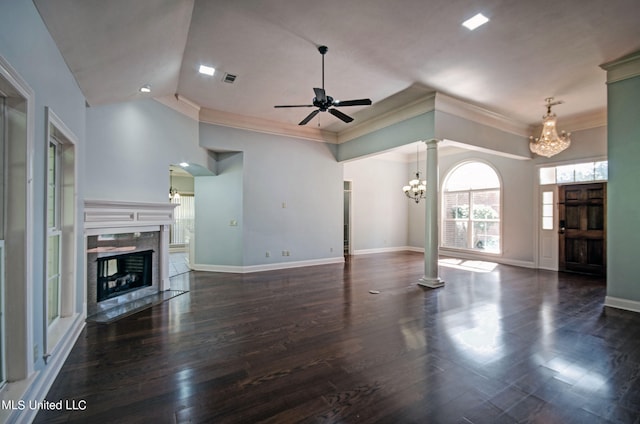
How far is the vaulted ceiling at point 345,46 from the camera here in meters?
2.63

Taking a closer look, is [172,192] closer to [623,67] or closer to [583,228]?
[623,67]

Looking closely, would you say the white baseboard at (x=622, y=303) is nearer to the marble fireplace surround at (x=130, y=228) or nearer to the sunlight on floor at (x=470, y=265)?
the sunlight on floor at (x=470, y=265)

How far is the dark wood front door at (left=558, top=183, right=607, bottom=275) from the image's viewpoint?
19.6 feet

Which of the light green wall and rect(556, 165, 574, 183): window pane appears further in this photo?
rect(556, 165, 574, 183): window pane

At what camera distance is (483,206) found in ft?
26.2

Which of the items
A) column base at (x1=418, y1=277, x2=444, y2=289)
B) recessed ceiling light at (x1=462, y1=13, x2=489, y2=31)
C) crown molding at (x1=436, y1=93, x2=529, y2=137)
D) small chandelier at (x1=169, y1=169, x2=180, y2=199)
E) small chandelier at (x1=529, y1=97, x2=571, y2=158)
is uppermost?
recessed ceiling light at (x1=462, y1=13, x2=489, y2=31)

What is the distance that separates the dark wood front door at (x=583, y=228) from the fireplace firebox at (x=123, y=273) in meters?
8.64

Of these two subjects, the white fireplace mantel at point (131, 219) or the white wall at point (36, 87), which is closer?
the white wall at point (36, 87)

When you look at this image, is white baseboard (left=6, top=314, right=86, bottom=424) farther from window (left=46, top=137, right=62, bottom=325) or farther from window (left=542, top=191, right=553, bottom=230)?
window (left=542, top=191, right=553, bottom=230)

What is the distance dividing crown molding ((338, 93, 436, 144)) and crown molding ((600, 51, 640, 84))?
2266mm

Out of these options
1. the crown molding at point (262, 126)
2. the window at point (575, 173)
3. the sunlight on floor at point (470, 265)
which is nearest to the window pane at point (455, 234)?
the sunlight on floor at point (470, 265)

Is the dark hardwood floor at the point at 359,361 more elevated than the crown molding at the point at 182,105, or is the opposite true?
the crown molding at the point at 182,105

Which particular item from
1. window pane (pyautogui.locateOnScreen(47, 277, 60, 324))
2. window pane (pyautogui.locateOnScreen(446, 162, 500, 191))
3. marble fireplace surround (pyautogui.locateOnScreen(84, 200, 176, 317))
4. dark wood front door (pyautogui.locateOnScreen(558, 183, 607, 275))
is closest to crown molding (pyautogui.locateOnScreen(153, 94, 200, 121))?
marble fireplace surround (pyautogui.locateOnScreen(84, 200, 176, 317))

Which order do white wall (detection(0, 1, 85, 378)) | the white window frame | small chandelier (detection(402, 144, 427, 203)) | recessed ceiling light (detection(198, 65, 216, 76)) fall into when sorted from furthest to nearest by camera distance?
small chandelier (detection(402, 144, 427, 203)) → the white window frame → recessed ceiling light (detection(198, 65, 216, 76)) → white wall (detection(0, 1, 85, 378))
